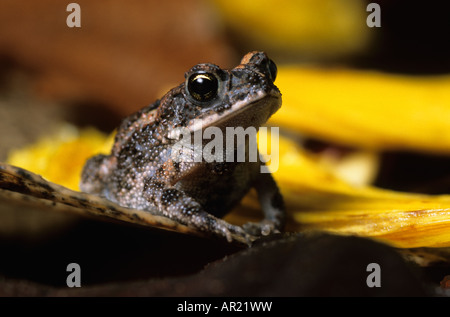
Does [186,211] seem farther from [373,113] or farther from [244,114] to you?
[373,113]

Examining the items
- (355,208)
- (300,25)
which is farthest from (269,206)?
(300,25)

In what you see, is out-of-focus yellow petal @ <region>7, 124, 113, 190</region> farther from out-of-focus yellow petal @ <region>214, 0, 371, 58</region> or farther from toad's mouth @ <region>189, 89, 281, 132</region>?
out-of-focus yellow petal @ <region>214, 0, 371, 58</region>

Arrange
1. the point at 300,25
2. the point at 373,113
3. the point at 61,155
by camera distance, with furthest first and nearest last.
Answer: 1. the point at 300,25
2. the point at 373,113
3. the point at 61,155

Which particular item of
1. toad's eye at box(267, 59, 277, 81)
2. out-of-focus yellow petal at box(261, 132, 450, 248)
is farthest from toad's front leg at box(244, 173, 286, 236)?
toad's eye at box(267, 59, 277, 81)

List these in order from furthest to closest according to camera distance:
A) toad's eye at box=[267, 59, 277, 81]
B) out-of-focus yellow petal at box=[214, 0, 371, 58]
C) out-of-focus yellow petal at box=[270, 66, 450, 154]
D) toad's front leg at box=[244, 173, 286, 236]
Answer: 1. out-of-focus yellow petal at box=[214, 0, 371, 58]
2. out-of-focus yellow petal at box=[270, 66, 450, 154]
3. toad's eye at box=[267, 59, 277, 81]
4. toad's front leg at box=[244, 173, 286, 236]
